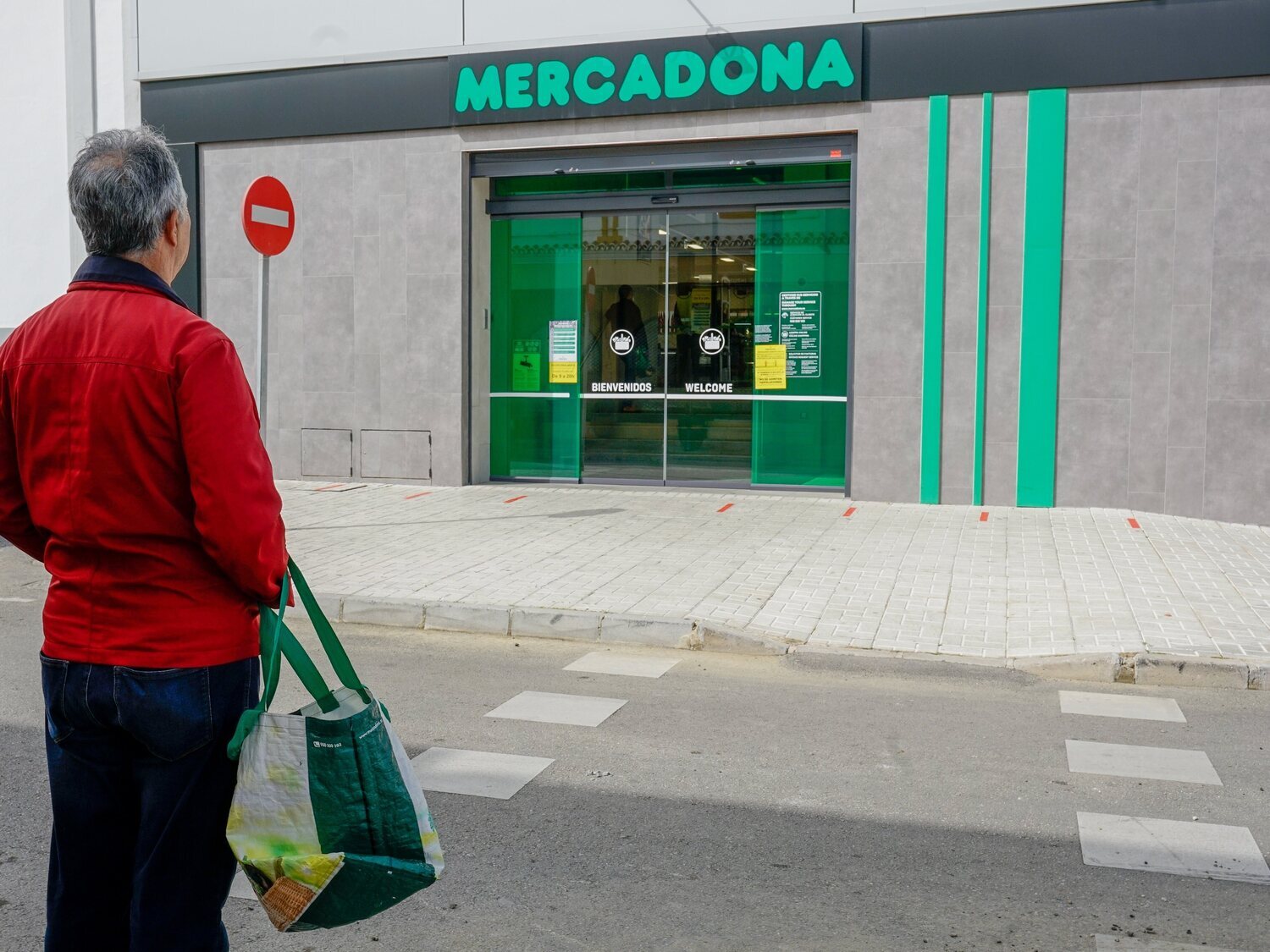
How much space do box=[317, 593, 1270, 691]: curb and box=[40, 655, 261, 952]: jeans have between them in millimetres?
4941

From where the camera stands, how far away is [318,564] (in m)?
9.33

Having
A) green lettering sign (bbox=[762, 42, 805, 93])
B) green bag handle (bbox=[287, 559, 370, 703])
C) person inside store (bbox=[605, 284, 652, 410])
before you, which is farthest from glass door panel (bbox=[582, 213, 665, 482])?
green bag handle (bbox=[287, 559, 370, 703])

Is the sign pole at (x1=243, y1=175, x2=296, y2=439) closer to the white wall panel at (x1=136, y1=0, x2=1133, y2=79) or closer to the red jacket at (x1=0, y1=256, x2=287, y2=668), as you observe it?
the white wall panel at (x1=136, y1=0, x2=1133, y2=79)

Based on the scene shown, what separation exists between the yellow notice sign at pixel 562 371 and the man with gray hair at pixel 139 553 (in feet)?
39.0

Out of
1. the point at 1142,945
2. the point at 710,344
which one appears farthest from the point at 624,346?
the point at 1142,945

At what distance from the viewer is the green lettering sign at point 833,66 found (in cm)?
1244

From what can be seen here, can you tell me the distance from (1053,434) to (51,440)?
36.3 ft

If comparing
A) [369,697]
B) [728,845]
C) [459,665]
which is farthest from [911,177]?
[369,697]

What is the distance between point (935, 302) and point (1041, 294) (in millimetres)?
983

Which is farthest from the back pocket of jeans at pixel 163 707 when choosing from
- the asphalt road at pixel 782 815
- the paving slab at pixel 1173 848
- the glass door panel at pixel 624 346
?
the glass door panel at pixel 624 346

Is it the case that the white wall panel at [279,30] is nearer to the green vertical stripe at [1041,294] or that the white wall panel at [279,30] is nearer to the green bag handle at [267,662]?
the green vertical stripe at [1041,294]

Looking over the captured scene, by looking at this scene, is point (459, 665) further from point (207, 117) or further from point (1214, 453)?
point (207, 117)

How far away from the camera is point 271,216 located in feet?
30.7

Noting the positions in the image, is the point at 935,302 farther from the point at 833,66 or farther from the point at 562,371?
the point at 562,371
